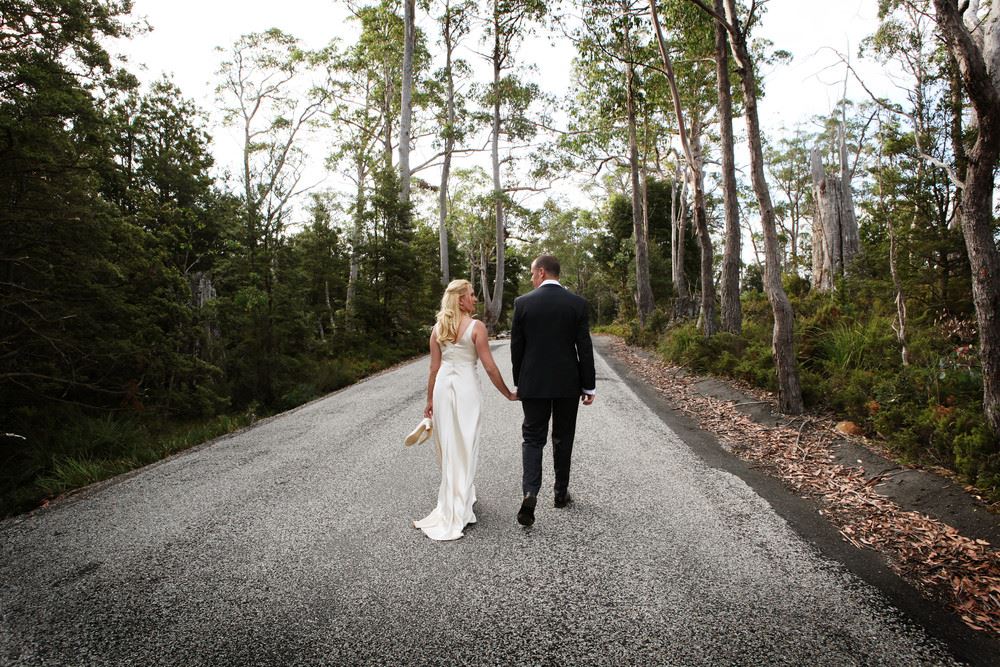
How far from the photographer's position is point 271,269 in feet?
38.8

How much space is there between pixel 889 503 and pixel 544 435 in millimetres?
2883

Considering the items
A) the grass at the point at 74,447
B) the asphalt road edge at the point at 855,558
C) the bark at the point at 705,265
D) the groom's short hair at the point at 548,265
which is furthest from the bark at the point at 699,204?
the grass at the point at 74,447

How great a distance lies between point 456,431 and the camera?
13.0 feet

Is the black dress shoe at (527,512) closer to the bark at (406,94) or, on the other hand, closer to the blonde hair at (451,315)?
the blonde hair at (451,315)

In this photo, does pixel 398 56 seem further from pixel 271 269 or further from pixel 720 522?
pixel 720 522

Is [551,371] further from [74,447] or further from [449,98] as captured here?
[449,98]

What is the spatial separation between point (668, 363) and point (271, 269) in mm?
10304

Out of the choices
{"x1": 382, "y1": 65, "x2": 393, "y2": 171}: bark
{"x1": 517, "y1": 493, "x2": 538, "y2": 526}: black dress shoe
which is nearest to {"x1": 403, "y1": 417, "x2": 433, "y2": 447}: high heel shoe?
{"x1": 517, "y1": 493, "x2": 538, "y2": 526}: black dress shoe

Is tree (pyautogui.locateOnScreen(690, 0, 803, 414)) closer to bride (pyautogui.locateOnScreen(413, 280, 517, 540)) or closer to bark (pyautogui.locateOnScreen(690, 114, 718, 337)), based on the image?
bride (pyautogui.locateOnScreen(413, 280, 517, 540))

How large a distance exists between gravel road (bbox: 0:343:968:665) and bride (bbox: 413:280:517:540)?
393 millimetres

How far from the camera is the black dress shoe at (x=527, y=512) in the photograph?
3.74m

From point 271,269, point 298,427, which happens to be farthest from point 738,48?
point 271,269

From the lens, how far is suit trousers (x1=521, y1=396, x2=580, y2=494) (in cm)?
394

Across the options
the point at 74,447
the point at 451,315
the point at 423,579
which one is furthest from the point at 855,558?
the point at 74,447
